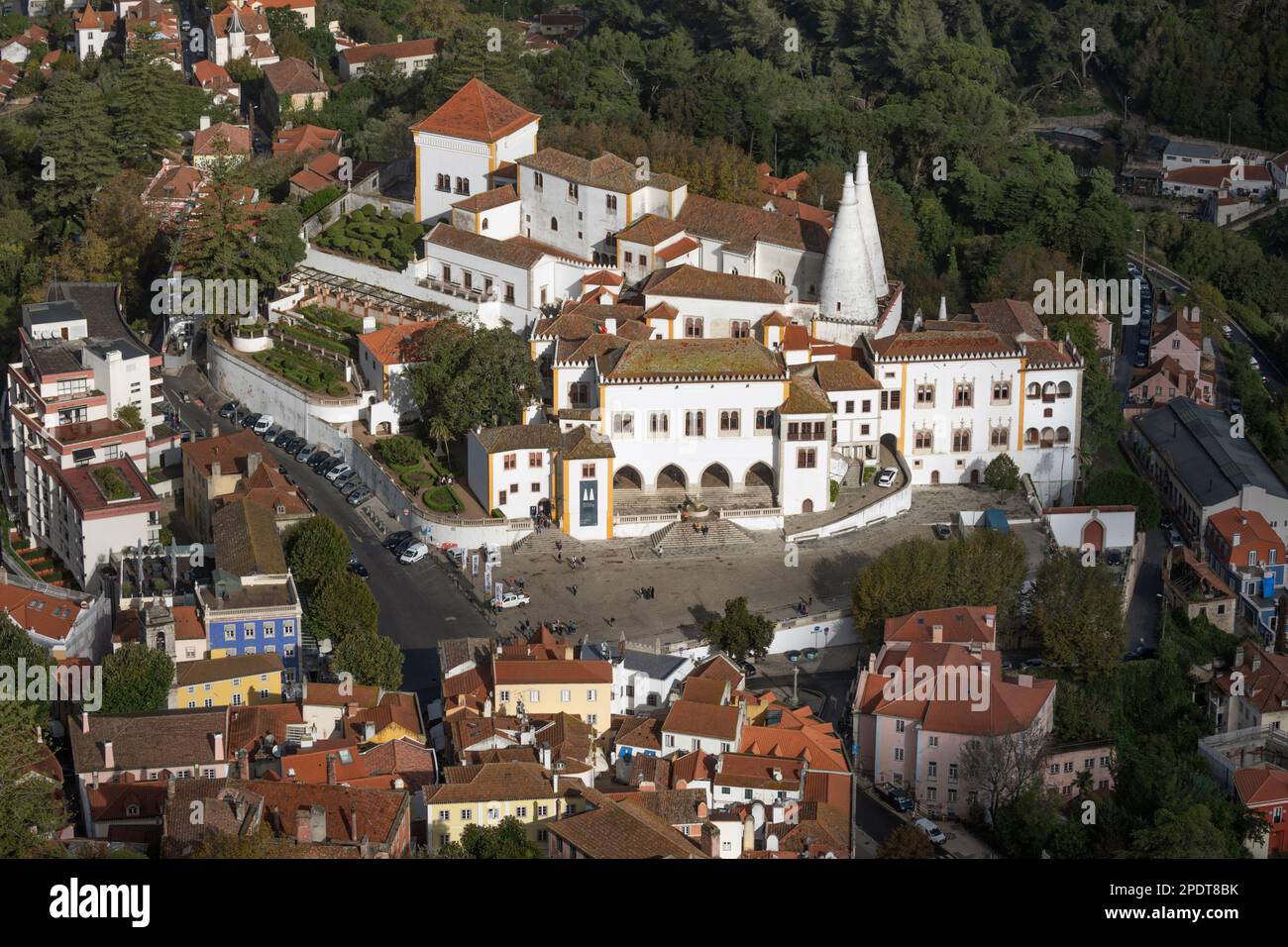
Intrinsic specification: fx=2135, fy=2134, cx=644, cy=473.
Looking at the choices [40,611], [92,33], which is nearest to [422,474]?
[40,611]

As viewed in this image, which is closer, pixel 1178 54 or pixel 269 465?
pixel 269 465

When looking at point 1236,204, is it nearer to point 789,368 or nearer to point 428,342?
point 789,368

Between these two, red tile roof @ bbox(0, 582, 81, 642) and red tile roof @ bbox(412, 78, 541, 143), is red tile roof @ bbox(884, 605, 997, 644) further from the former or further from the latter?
red tile roof @ bbox(412, 78, 541, 143)

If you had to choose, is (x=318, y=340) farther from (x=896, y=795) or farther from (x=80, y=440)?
(x=896, y=795)

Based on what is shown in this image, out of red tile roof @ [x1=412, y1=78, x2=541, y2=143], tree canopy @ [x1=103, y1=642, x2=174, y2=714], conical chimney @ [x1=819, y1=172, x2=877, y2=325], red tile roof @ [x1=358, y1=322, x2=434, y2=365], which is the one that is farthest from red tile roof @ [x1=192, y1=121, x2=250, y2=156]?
tree canopy @ [x1=103, y1=642, x2=174, y2=714]

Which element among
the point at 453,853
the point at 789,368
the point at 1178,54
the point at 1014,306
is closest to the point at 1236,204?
the point at 1178,54

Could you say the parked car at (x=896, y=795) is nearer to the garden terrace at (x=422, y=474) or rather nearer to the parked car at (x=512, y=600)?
the parked car at (x=512, y=600)
